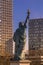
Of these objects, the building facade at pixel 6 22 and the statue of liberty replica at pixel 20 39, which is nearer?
the statue of liberty replica at pixel 20 39

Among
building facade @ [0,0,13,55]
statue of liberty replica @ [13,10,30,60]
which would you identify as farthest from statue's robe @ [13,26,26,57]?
building facade @ [0,0,13,55]

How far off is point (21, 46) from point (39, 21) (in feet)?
238

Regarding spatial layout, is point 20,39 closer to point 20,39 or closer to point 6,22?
point 20,39

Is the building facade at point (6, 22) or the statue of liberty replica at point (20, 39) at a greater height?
the statue of liberty replica at point (20, 39)

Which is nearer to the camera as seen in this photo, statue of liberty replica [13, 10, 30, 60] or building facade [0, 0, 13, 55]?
statue of liberty replica [13, 10, 30, 60]

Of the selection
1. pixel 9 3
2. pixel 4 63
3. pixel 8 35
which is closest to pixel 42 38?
pixel 8 35

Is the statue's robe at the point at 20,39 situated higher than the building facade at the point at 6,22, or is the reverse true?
the statue's robe at the point at 20,39

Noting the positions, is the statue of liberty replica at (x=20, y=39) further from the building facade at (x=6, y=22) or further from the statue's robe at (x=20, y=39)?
the building facade at (x=6, y=22)

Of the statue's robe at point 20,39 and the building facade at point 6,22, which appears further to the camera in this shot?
the building facade at point 6,22

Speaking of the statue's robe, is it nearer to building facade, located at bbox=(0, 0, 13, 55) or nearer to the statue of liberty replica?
the statue of liberty replica

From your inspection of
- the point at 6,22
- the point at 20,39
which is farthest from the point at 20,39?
the point at 6,22

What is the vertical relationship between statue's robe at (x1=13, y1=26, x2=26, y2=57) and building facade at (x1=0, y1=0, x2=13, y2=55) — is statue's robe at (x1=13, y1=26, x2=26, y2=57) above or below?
above

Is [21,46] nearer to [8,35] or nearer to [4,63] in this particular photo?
[4,63]


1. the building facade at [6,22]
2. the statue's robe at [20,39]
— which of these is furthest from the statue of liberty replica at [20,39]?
the building facade at [6,22]
